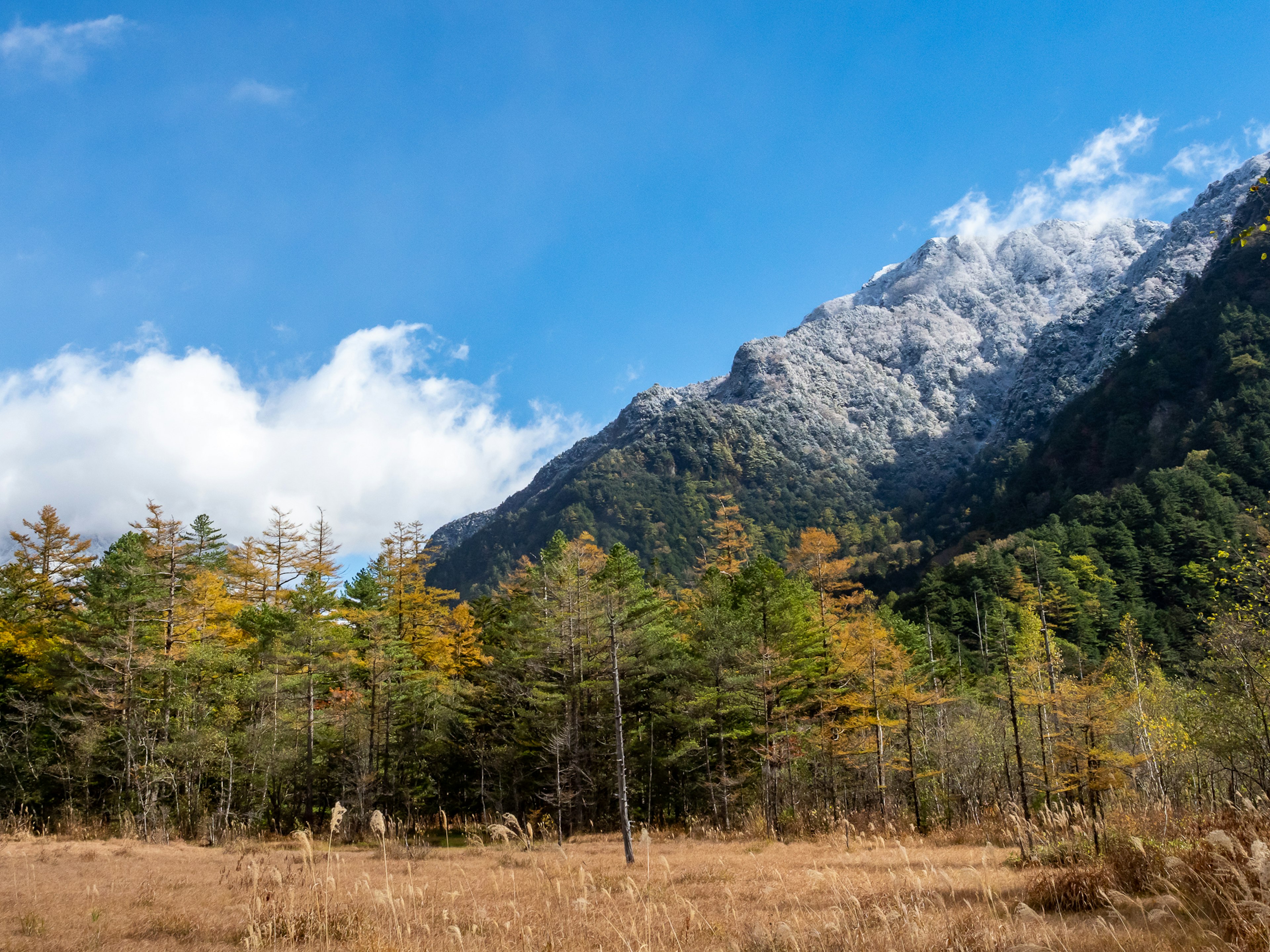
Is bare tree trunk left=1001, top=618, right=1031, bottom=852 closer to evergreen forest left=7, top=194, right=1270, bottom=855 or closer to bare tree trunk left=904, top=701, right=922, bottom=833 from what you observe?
evergreen forest left=7, top=194, right=1270, bottom=855

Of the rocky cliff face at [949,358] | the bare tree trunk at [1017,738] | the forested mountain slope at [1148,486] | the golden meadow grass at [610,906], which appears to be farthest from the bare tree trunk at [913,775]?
the rocky cliff face at [949,358]

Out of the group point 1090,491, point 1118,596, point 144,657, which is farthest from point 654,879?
point 1090,491

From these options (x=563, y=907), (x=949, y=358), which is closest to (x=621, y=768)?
(x=563, y=907)

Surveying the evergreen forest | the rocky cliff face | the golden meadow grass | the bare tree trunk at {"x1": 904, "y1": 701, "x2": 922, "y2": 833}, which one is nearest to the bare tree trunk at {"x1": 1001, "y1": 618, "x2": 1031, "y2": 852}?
the evergreen forest

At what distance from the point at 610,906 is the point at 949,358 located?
194 metres

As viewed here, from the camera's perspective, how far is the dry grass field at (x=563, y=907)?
240 inches

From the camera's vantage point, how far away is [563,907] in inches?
463

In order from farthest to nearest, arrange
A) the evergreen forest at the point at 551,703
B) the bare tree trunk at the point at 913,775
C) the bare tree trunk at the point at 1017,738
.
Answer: the bare tree trunk at the point at 913,775 < the evergreen forest at the point at 551,703 < the bare tree trunk at the point at 1017,738

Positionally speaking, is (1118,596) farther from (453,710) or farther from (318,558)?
(318,558)

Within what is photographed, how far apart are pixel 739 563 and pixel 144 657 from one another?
33.8m

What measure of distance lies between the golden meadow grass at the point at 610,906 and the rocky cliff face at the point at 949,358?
14482 cm

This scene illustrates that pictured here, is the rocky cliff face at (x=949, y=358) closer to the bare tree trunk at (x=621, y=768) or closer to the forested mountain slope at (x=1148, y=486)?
the forested mountain slope at (x=1148, y=486)

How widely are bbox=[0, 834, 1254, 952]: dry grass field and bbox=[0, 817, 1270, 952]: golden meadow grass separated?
0.05 meters

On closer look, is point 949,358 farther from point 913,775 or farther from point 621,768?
point 621,768
